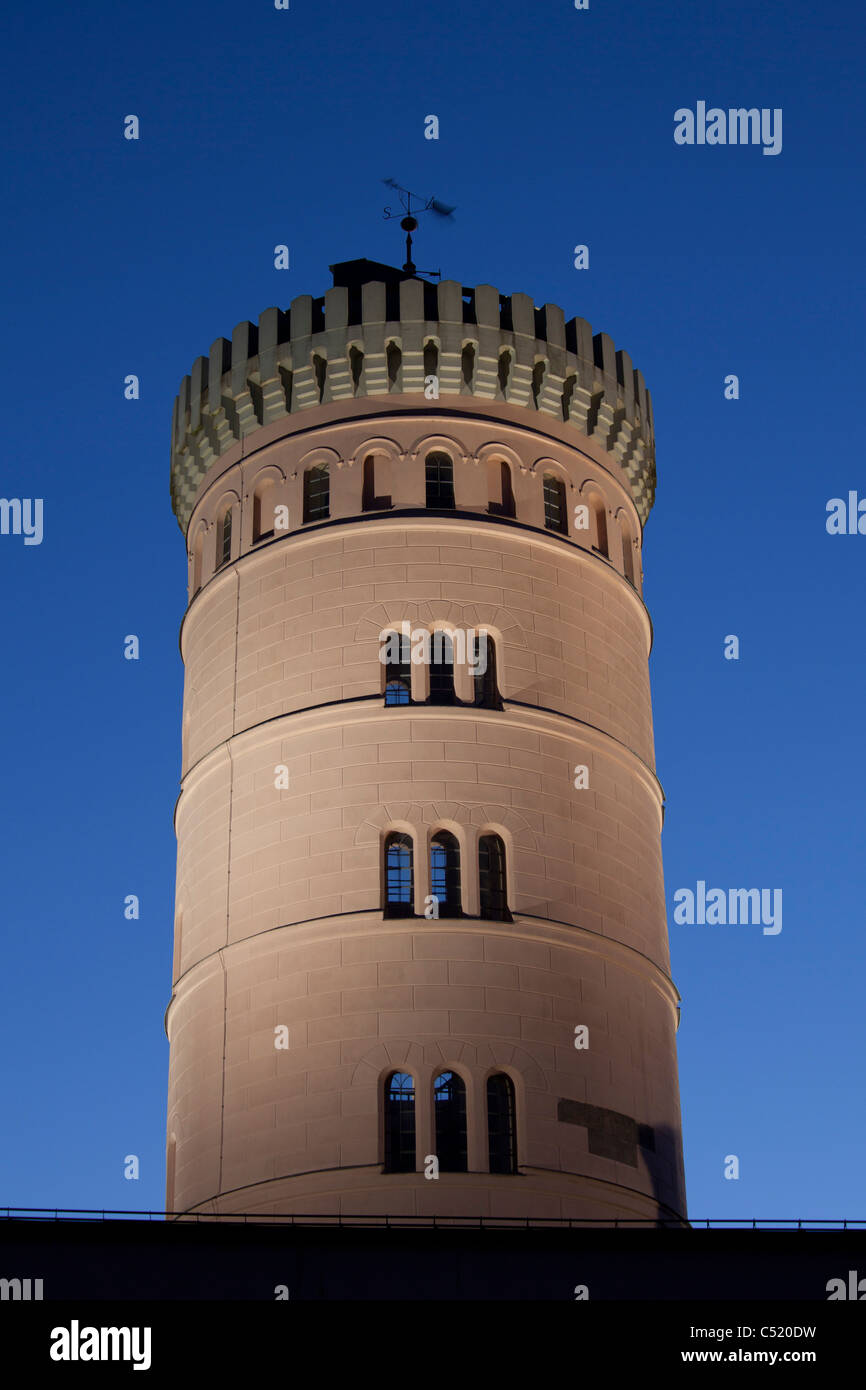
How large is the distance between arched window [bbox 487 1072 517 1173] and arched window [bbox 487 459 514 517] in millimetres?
11810

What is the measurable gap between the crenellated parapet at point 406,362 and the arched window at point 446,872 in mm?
9817

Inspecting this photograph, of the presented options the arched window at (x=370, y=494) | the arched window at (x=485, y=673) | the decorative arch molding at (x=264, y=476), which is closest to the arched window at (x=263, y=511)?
the decorative arch molding at (x=264, y=476)

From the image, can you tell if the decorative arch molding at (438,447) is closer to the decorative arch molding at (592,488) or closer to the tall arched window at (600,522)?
the decorative arch molding at (592,488)

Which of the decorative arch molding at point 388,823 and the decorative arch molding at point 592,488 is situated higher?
the decorative arch molding at point 592,488

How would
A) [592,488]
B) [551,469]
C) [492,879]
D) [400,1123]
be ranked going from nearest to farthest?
1. [400,1123]
2. [492,879]
3. [551,469]
4. [592,488]

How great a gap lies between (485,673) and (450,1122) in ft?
29.4

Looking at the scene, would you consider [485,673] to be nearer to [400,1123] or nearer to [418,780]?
[418,780]

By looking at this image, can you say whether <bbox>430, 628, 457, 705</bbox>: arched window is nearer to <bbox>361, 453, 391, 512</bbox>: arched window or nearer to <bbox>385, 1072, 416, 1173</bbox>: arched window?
<bbox>361, 453, 391, 512</bbox>: arched window

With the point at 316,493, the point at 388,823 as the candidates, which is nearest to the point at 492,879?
the point at 388,823

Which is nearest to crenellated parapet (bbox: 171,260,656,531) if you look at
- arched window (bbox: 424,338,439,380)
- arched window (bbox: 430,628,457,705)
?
arched window (bbox: 424,338,439,380)

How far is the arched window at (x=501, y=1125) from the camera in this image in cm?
3472

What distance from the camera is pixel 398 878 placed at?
1451 inches

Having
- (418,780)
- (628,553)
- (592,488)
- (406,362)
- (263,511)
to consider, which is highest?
(406,362)
